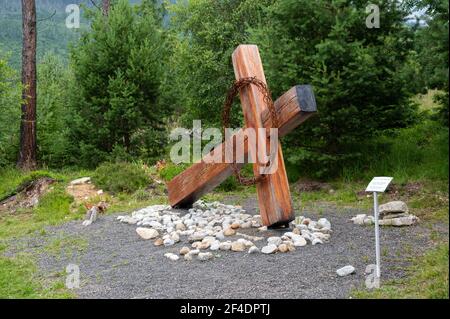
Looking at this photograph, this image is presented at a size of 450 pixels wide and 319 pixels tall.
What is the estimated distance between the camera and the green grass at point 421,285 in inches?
160

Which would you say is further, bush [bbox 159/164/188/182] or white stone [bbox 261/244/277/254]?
bush [bbox 159/164/188/182]

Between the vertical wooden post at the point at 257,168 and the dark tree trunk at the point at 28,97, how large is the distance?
28.6 feet

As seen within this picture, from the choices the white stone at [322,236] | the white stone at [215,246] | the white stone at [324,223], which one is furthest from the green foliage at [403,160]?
the white stone at [215,246]

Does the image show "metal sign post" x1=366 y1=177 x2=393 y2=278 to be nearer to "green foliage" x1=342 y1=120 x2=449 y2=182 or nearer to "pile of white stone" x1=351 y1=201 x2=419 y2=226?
"pile of white stone" x1=351 y1=201 x2=419 y2=226

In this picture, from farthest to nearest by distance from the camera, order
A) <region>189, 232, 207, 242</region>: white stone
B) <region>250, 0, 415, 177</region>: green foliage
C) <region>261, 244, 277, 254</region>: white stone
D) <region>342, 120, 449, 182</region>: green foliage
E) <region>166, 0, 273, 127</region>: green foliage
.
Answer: <region>166, 0, 273, 127</region>: green foliage < <region>342, 120, 449, 182</region>: green foliage < <region>250, 0, 415, 177</region>: green foliage < <region>189, 232, 207, 242</region>: white stone < <region>261, 244, 277, 254</region>: white stone

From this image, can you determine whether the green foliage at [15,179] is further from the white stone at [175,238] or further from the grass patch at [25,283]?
the white stone at [175,238]

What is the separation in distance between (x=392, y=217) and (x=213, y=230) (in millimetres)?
2342

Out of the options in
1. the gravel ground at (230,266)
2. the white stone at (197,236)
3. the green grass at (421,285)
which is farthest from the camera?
the white stone at (197,236)

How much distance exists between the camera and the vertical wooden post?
250 inches

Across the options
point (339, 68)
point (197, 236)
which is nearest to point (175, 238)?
point (197, 236)

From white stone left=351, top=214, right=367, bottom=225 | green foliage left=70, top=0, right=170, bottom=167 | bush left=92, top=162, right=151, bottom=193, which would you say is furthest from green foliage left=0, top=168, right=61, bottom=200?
white stone left=351, top=214, right=367, bottom=225

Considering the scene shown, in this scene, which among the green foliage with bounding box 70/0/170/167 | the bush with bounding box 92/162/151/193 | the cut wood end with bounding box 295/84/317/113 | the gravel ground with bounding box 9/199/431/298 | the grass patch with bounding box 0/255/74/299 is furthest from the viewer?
the green foliage with bounding box 70/0/170/167

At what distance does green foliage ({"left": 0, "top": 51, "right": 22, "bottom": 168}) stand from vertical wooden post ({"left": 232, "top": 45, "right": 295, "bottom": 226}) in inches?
311

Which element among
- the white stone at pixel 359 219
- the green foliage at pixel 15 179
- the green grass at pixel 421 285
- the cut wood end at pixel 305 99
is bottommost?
the green foliage at pixel 15 179
